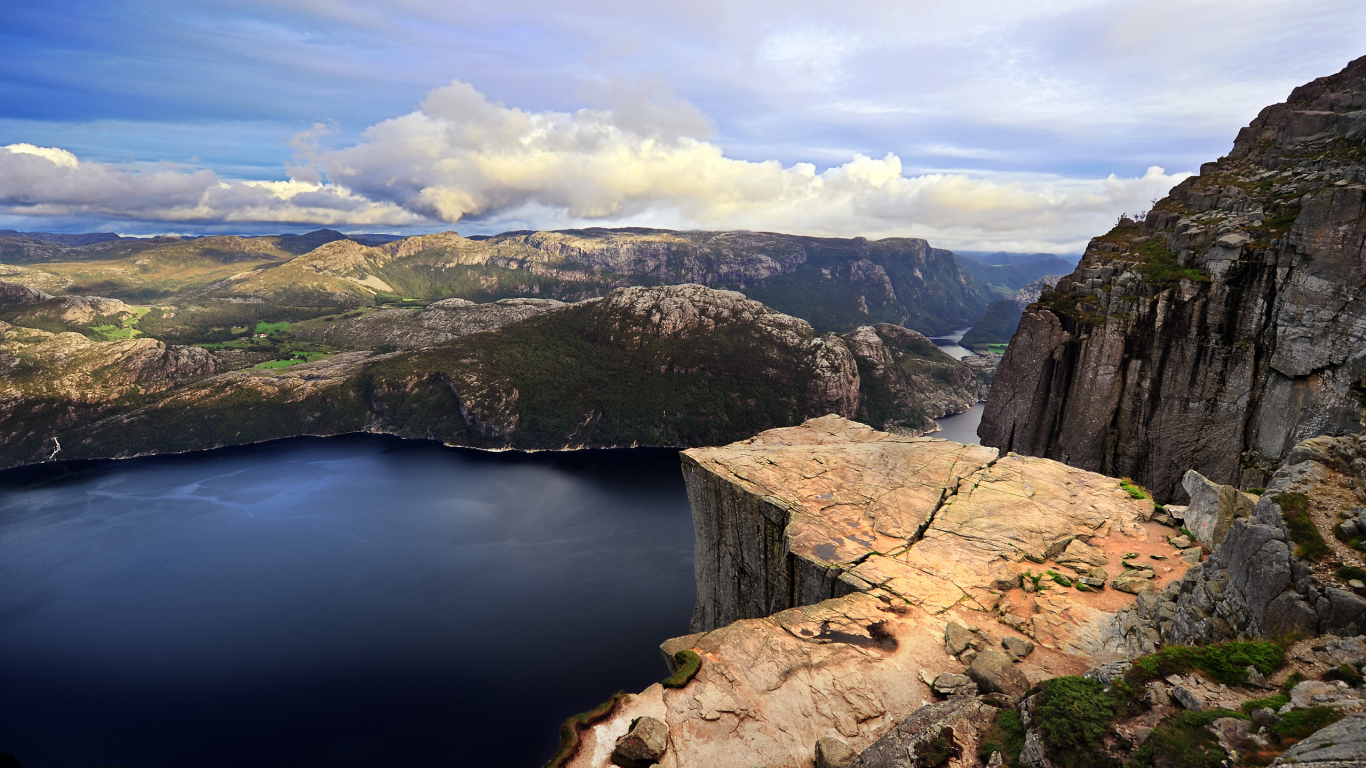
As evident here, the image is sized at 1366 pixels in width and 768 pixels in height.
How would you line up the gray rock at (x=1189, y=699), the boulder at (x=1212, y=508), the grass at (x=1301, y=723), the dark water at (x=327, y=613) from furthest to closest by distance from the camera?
the dark water at (x=327, y=613) → the boulder at (x=1212, y=508) → the gray rock at (x=1189, y=699) → the grass at (x=1301, y=723)

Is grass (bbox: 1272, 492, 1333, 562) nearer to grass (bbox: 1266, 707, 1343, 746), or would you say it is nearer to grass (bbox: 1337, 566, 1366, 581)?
grass (bbox: 1337, 566, 1366, 581)

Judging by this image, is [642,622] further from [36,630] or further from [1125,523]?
[36,630]

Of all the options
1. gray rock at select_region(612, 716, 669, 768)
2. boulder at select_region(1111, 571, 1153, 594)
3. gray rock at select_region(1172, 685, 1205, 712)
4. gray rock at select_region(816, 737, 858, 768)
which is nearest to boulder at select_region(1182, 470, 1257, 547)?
boulder at select_region(1111, 571, 1153, 594)

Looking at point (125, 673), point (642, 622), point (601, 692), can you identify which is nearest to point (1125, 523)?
point (601, 692)

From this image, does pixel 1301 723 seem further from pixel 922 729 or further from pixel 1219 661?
pixel 922 729

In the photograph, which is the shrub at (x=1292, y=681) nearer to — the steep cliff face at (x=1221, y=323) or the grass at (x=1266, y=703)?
the grass at (x=1266, y=703)

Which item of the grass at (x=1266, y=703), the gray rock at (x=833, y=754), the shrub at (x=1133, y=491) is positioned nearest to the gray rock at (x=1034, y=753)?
the grass at (x=1266, y=703)
